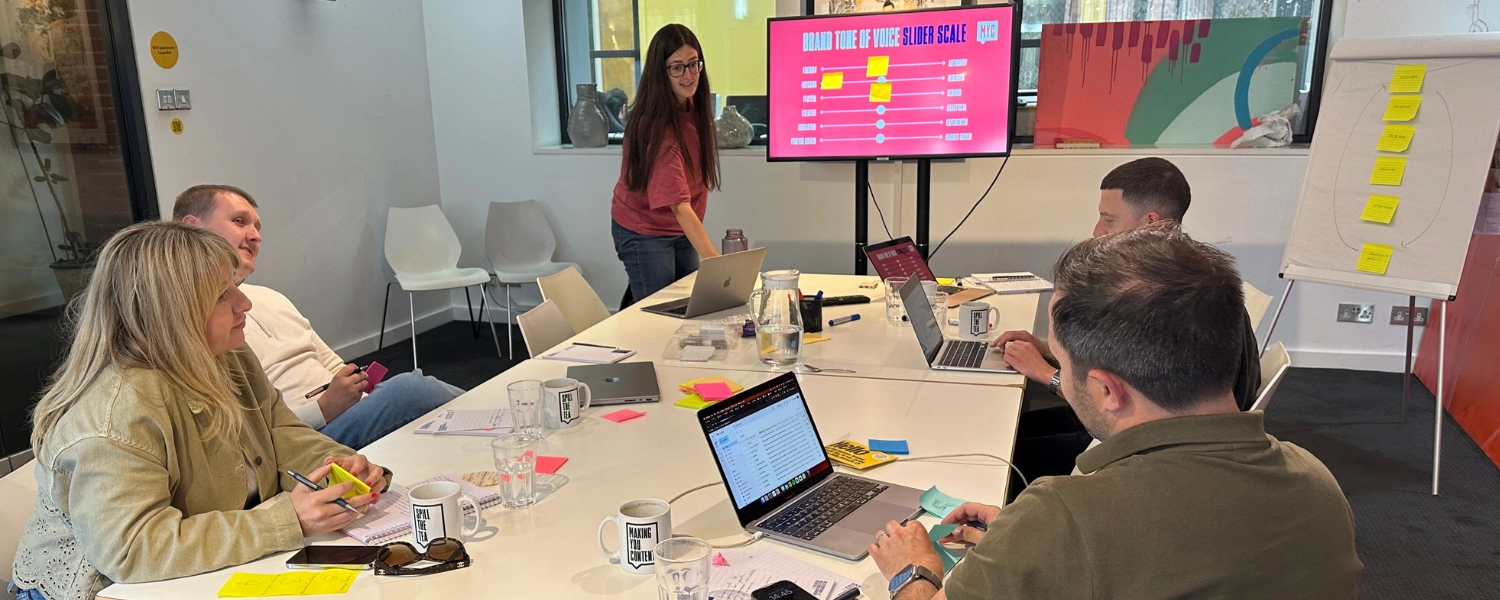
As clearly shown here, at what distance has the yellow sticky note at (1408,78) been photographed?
3346 millimetres

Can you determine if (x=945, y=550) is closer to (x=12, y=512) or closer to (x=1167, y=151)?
(x=12, y=512)

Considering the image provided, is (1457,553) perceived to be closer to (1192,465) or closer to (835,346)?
(835,346)

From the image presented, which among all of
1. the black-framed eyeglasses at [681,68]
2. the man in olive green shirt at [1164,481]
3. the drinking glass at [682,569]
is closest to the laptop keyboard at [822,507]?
the drinking glass at [682,569]

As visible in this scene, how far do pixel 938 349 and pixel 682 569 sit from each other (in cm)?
149

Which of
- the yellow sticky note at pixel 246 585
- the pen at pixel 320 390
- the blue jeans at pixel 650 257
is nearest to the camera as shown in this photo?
the yellow sticky note at pixel 246 585

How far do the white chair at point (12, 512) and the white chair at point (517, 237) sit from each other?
363 cm

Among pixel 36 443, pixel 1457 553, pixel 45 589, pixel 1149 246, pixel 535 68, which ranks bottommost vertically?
pixel 1457 553

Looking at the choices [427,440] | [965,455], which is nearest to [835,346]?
[965,455]

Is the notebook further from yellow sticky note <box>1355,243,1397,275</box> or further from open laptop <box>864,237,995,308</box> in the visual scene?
yellow sticky note <box>1355,243,1397,275</box>

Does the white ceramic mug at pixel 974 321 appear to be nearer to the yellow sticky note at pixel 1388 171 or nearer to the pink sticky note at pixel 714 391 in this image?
the pink sticky note at pixel 714 391

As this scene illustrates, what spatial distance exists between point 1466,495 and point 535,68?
4.71 m

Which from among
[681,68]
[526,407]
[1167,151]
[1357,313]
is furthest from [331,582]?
[1357,313]

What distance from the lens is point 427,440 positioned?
6.46 feet

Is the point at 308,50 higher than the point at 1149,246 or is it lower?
higher
